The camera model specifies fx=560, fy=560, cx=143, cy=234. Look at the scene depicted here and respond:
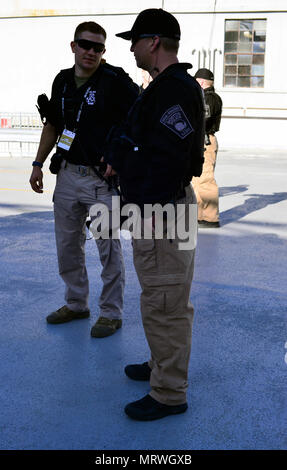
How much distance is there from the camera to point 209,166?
6.61 m

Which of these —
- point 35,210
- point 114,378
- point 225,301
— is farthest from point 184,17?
point 114,378

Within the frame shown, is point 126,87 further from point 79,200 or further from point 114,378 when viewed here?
point 114,378

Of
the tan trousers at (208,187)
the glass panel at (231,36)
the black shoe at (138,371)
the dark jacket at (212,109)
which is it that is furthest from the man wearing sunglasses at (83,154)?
the glass panel at (231,36)

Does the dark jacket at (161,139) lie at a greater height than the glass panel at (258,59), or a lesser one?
lesser

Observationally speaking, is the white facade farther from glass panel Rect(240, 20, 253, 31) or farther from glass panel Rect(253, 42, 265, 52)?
glass panel Rect(253, 42, 265, 52)

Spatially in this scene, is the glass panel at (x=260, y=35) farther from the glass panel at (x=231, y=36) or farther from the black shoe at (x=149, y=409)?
the black shoe at (x=149, y=409)

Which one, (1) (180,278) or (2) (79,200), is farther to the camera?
(2) (79,200)

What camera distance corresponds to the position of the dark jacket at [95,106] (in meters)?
3.41

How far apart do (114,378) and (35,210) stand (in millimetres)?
5039

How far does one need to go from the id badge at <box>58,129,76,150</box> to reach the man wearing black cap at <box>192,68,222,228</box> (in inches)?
121

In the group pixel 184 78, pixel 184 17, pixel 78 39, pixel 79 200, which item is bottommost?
pixel 79 200

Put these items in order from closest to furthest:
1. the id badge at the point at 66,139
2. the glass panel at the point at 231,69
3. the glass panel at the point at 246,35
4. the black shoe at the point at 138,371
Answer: the black shoe at the point at 138,371
the id badge at the point at 66,139
the glass panel at the point at 246,35
the glass panel at the point at 231,69

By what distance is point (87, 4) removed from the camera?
22109mm

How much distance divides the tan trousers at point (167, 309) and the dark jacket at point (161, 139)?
0.75 ft
